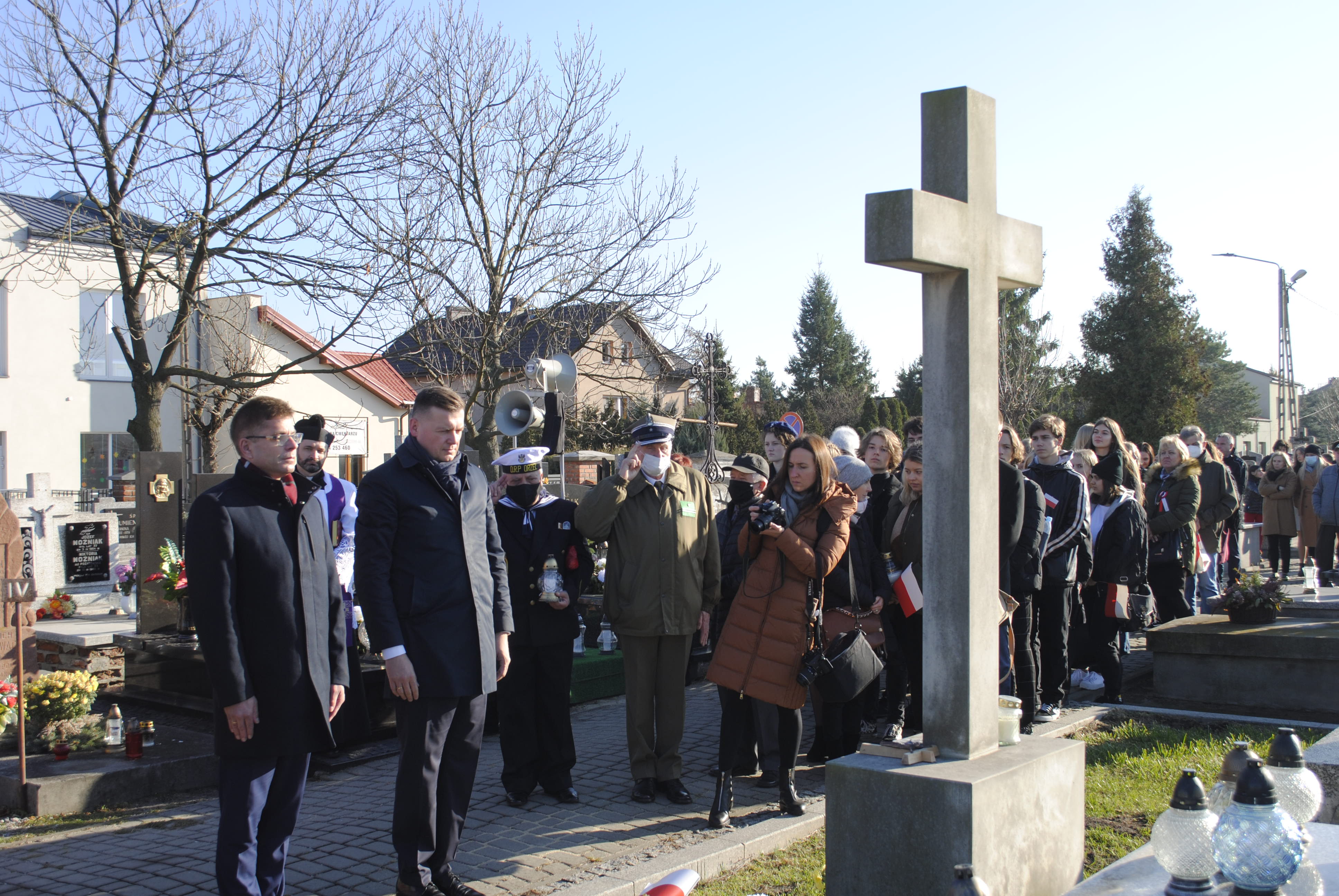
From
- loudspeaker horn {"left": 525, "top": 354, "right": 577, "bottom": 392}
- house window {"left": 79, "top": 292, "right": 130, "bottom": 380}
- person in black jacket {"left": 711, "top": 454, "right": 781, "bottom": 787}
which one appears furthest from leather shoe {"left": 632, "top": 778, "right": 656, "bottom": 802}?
house window {"left": 79, "top": 292, "right": 130, "bottom": 380}

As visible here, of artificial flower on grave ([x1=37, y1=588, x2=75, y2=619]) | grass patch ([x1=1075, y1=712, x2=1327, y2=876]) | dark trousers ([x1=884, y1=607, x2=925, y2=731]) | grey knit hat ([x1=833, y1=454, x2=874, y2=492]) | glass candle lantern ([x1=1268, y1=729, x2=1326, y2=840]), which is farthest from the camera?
artificial flower on grave ([x1=37, y1=588, x2=75, y2=619])

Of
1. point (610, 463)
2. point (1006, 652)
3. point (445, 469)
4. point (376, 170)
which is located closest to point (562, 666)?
point (445, 469)

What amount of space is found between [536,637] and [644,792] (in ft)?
3.22

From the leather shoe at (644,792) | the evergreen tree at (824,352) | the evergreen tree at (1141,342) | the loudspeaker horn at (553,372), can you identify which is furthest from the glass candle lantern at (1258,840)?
the evergreen tree at (824,352)

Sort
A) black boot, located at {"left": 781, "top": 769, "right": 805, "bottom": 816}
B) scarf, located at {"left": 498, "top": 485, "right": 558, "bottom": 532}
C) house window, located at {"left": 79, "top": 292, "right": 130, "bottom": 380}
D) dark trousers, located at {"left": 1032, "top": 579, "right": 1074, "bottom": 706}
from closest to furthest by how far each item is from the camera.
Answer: black boot, located at {"left": 781, "top": 769, "right": 805, "bottom": 816}, scarf, located at {"left": 498, "top": 485, "right": 558, "bottom": 532}, dark trousers, located at {"left": 1032, "top": 579, "right": 1074, "bottom": 706}, house window, located at {"left": 79, "top": 292, "right": 130, "bottom": 380}

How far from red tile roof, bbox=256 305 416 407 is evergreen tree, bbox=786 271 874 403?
39804mm

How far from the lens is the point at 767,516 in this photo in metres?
5.16

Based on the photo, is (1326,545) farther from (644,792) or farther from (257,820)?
(257,820)

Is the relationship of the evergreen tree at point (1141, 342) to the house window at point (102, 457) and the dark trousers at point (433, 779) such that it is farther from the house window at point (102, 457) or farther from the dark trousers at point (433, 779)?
the dark trousers at point (433, 779)

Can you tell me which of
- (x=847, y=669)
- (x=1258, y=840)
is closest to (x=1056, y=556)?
(x=847, y=669)

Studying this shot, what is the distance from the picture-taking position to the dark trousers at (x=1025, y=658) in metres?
6.57

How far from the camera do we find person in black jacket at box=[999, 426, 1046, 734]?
639cm

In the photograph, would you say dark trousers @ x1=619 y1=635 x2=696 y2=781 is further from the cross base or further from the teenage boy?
the teenage boy

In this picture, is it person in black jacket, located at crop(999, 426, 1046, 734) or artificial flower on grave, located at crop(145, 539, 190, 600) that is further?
artificial flower on grave, located at crop(145, 539, 190, 600)
